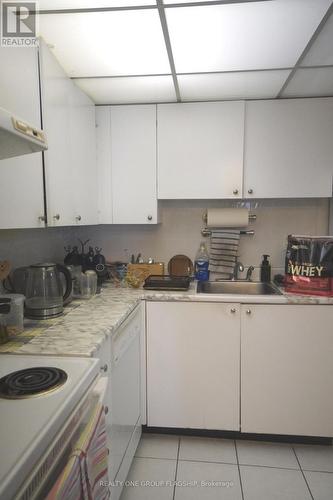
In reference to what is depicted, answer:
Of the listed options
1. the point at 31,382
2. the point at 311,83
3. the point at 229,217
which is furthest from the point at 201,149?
the point at 31,382

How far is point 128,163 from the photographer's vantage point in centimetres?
218

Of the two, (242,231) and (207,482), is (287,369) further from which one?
(242,231)

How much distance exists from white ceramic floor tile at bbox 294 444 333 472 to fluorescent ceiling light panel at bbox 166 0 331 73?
2.20 meters

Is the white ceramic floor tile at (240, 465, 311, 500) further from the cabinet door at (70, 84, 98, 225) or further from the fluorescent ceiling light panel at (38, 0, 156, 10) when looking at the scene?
the fluorescent ceiling light panel at (38, 0, 156, 10)

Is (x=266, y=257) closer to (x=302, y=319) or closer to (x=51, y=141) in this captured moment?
(x=302, y=319)

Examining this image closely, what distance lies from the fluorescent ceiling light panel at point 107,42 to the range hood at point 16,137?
61 centimetres

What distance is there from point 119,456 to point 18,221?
114cm

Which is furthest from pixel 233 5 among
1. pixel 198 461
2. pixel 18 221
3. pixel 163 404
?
pixel 198 461

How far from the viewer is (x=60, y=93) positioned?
1558 mm

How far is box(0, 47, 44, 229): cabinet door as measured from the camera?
3.71 feet

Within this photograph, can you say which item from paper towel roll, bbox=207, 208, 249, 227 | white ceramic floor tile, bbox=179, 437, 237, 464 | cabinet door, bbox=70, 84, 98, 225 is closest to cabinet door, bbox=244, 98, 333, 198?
paper towel roll, bbox=207, 208, 249, 227

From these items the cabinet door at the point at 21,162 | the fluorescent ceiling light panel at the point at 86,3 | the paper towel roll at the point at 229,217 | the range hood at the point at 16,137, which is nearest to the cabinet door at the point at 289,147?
the paper towel roll at the point at 229,217

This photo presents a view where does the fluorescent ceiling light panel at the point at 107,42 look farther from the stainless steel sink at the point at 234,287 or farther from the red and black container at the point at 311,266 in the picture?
the stainless steel sink at the point at 234,287

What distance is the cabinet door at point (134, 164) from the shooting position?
215 cm
